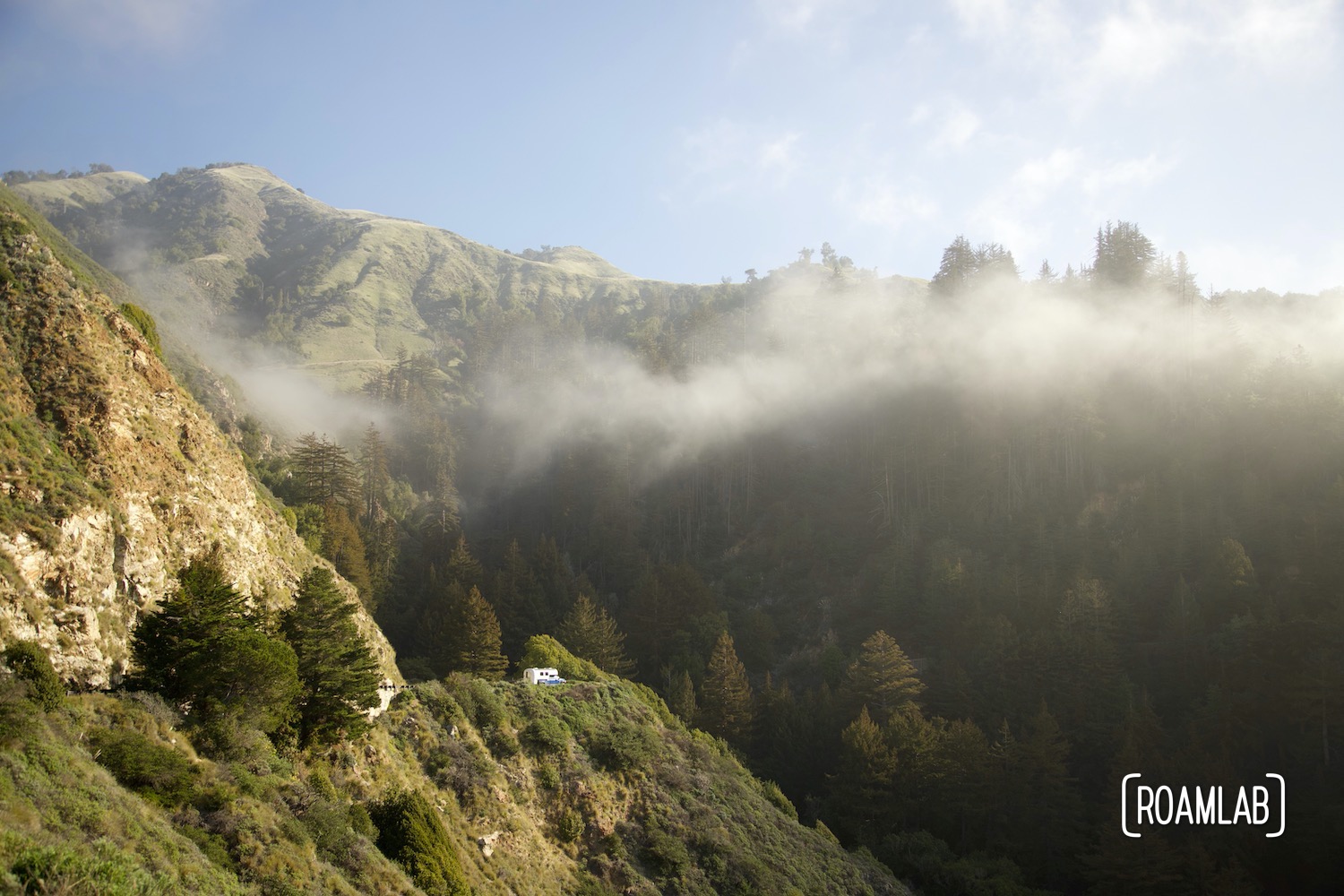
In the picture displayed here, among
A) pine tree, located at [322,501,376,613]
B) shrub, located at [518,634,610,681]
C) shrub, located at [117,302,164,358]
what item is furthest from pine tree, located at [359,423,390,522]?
shrub, located at [117,302,164,358]

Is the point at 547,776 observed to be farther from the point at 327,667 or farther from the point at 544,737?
the point at 327,667

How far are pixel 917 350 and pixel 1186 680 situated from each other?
165ft

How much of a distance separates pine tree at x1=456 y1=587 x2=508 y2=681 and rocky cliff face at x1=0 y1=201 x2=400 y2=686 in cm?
2026

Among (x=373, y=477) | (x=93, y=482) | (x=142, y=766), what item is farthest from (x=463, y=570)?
(x=142, y=766)

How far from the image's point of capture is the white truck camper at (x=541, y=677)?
3885 cm

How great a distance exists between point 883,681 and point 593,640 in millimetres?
22349

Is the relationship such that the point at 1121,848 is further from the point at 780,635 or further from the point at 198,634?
the point at 198,634

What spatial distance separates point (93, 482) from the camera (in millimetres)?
22562

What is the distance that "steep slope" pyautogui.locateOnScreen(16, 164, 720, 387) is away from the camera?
13388cm

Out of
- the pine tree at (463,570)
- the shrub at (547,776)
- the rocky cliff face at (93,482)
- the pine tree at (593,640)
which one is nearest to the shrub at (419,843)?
the shrub at (547,776)

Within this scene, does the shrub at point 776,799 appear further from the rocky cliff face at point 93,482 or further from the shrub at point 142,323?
the shrub at point 142,323

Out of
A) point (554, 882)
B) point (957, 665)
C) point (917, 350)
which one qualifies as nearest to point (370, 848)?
point (554, 882)

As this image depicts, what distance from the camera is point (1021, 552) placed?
71062mm

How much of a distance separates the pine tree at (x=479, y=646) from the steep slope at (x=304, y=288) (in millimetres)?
73863
